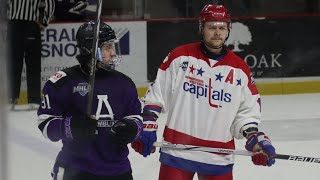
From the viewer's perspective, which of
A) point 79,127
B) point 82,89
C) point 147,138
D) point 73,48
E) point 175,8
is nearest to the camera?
point 79,127

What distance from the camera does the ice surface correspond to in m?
3.43

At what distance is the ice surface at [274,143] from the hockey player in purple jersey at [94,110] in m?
0.41

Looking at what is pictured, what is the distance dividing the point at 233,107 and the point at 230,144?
0.13 m

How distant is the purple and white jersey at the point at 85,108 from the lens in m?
1.81

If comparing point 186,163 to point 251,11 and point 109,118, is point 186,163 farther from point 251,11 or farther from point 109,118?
point 251,11

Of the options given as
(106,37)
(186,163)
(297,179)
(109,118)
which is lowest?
(297,179)

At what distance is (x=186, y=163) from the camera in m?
2.07

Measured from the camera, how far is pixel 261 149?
6.59 ft

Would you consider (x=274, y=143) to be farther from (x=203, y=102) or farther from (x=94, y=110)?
(x=94, y=110)

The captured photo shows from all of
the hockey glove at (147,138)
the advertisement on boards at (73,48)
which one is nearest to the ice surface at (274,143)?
the hockey glove at (147,138)

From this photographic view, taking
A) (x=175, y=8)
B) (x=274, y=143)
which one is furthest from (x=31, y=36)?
(x=274, y=143)

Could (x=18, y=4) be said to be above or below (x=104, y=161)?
above

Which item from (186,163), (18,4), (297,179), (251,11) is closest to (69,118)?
(186,163)

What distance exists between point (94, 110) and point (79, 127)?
125 mm
